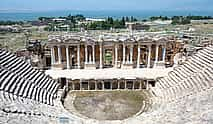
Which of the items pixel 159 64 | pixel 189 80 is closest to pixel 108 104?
pixel 189 80

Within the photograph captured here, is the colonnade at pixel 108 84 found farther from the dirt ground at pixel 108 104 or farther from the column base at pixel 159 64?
the column base at pixel 159 64

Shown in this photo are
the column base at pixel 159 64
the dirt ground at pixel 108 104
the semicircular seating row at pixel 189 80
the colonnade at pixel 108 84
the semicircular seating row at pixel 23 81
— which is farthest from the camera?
the column base at pixel 159 64

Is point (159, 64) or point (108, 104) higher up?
point (159, 64)

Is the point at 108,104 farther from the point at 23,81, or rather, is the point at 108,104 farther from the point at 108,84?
the point at 23,81

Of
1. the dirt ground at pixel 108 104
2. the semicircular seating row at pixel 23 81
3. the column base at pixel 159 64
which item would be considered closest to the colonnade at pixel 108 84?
the dirt ground at pixel 108 104

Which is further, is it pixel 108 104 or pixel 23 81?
pixel 108 104

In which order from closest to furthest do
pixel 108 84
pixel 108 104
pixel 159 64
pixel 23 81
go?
pixel 23 81, pixel 108 104, pixel 108 84, pixel 159 64

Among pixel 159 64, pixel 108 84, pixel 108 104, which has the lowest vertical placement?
pixel 108 104

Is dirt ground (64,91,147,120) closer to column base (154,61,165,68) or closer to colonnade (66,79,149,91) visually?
colonnade (66,79,149,91)
